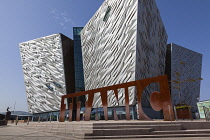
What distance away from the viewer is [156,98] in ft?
39.2

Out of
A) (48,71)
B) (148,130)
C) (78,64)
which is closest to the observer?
(148,130)

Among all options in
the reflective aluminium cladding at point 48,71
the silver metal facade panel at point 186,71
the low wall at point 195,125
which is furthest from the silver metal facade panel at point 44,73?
the low wall at point 195,125

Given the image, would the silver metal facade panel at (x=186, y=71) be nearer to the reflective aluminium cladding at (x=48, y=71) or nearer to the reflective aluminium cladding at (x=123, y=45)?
the reflective aluminium cladding at (x=123, y=45)

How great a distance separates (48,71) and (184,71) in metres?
40.7

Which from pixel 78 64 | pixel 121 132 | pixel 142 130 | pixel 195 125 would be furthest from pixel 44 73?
pixel 195 125

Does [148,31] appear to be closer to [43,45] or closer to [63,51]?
[63,51]

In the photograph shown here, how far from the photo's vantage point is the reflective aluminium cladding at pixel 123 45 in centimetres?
2816

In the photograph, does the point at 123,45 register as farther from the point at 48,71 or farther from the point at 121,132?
the point at 48,71

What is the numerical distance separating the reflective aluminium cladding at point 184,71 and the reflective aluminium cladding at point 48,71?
2839 centimetres

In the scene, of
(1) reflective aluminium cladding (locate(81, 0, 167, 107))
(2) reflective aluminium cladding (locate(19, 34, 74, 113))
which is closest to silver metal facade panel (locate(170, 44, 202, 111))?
(1) reflective aluminium cladding (locate(81, 0, 167, 107))

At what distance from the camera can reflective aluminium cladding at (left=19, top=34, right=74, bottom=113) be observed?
4169cm

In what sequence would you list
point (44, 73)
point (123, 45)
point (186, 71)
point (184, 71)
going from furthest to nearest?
point (186, 71), point (184, 71), point (44, 73), point (123, 45)

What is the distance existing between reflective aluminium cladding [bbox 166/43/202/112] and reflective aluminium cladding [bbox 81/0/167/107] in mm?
7799

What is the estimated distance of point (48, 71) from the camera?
43719 mm
